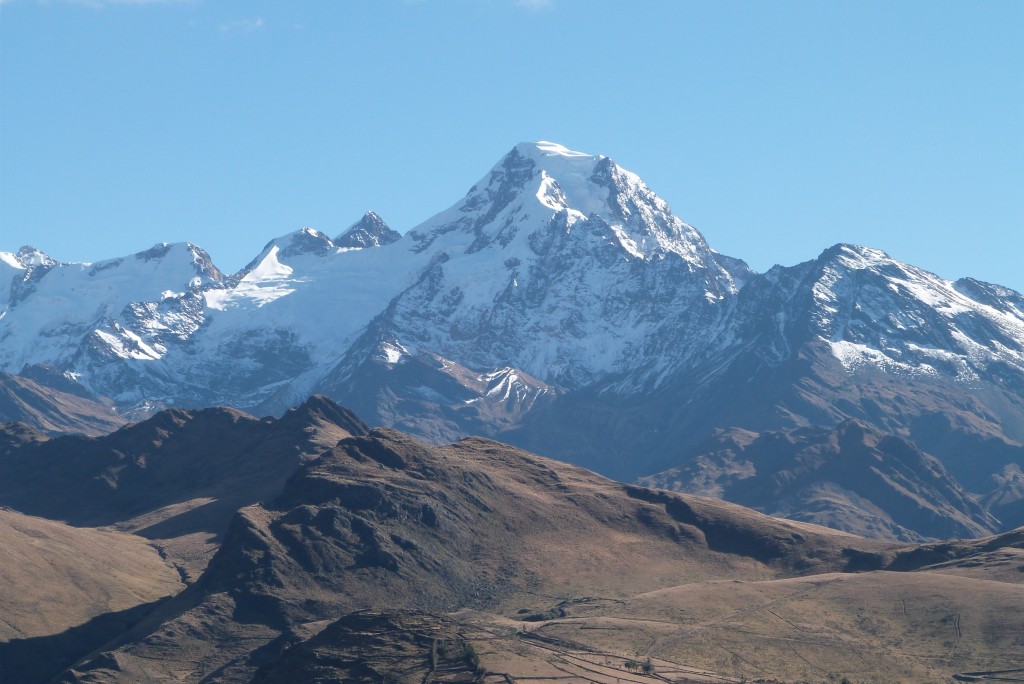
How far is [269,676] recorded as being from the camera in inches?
7771

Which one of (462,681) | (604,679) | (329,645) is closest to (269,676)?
(329,645)

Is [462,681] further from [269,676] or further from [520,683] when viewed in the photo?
[269,676]

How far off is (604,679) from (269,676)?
118 feet

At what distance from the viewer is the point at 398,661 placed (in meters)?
193

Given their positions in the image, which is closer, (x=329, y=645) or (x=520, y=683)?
(x=520, y=683)

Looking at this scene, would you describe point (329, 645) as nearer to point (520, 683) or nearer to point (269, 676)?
point (269, 676)

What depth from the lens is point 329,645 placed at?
19938 cm

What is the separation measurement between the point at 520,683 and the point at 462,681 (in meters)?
5.90

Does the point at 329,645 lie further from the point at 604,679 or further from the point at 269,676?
the point at 604,679

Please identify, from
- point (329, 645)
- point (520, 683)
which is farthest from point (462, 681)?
point (329, 645)

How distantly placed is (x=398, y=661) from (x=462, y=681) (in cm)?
962

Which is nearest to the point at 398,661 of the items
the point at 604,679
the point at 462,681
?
the point at 462,681

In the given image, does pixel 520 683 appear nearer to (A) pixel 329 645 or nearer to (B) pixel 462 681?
(B) pixel 462 681

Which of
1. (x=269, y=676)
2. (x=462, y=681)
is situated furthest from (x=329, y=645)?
(x=462, y=681)
